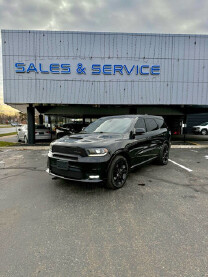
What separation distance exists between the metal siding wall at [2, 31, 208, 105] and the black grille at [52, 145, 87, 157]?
8.65 meters

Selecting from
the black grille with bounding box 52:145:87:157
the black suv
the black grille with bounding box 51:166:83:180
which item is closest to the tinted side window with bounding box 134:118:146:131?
the black suv

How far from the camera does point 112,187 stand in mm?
3959

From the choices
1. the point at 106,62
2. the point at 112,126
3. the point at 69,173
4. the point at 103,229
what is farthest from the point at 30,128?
the point at 103,229

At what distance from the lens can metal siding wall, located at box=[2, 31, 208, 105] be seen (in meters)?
11.5

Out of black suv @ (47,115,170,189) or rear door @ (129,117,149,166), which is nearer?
black suv @ (47,115,170,189)

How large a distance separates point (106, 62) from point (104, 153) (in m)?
9.89

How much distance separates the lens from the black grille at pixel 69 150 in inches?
146

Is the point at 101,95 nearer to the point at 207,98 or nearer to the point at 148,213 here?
the point at 207,98

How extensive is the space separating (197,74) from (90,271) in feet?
45.3

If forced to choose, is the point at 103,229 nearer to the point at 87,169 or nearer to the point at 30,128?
the point at 87,169

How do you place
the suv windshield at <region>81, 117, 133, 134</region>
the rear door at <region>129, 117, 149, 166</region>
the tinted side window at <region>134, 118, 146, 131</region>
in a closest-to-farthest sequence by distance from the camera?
the rear door at <region>129, 117, 149, 166</region> → the suv windshield at <region>81, 117, 133, 134</region> → the tinted side window at <region>134, 118, 146, 131</region>

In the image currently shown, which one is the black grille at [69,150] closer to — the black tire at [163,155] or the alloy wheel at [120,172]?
the alloy wheel at [120,172]

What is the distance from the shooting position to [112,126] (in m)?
5.05

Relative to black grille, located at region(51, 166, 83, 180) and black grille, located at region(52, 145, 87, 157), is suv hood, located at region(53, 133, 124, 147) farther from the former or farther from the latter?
black grille, located at region(51, 166, 83, 180)
